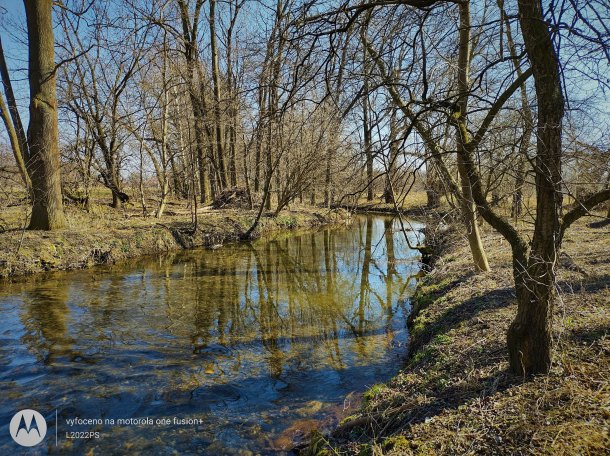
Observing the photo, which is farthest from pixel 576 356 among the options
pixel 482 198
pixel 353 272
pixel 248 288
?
pixel 353 272

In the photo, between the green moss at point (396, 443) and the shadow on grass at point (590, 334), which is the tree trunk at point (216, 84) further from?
the green moss at point (396, 443)

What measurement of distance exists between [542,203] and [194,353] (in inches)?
201

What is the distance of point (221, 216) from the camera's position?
18.7 metres

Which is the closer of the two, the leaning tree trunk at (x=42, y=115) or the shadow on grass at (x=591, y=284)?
the shadow on grass at (x=591, y=284)

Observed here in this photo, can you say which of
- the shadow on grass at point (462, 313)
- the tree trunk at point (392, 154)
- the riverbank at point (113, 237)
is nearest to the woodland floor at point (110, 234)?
the riverbank at point (113, 237)

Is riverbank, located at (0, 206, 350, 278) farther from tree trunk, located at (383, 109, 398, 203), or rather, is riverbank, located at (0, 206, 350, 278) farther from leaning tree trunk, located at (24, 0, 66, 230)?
tree trunk, located at (383, 109, 398, 203)

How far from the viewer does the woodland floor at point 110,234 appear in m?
11.0

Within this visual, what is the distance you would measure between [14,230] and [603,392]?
13.8 m

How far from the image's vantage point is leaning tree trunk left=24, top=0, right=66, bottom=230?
1166 cm

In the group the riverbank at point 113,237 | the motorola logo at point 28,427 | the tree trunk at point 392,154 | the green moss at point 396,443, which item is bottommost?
the motorola logo at point 28,427

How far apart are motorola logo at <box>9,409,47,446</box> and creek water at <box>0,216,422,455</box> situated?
0.07m

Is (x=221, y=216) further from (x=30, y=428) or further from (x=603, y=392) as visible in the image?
(x=603, y=392)

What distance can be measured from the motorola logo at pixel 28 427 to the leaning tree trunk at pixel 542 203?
471 centimetres

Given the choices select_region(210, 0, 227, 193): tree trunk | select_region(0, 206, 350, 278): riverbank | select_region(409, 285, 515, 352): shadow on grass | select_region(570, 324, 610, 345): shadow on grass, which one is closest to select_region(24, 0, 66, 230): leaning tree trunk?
select_region(0, 206, 350, 278): riverbank
